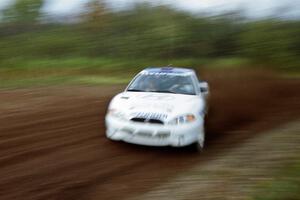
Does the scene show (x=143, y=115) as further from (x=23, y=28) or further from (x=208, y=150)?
(x=23, y=28)

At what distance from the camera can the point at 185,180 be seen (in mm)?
7605

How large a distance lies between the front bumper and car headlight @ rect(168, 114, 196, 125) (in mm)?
62

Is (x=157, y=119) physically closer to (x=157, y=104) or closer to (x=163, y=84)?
(x=157, y=104)

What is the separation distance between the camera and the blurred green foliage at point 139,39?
29.3 meters

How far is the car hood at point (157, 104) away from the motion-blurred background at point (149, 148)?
83 cm

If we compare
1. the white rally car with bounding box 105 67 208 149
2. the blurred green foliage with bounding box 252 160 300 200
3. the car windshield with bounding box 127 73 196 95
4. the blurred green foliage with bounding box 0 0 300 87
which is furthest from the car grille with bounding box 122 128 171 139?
the blurred green foliage with bounding box 0 0 300 87

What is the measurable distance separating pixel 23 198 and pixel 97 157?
7.42ft

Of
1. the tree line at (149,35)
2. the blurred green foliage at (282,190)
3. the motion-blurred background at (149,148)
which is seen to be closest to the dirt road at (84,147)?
the motion-blurred background at (149,148)

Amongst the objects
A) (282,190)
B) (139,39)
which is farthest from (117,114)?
(139,39)

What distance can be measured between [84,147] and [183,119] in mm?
1984

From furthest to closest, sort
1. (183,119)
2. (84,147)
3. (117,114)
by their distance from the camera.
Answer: (84,147), (117,114), (183,119)

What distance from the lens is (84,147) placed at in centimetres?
906

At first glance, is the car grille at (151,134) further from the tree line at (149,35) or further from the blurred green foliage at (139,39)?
the tree line at (149,35)

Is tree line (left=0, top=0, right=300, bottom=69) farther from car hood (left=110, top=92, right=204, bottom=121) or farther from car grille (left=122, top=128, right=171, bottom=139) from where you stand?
car grille (left=122, top=128, right=171, bottom=139)
